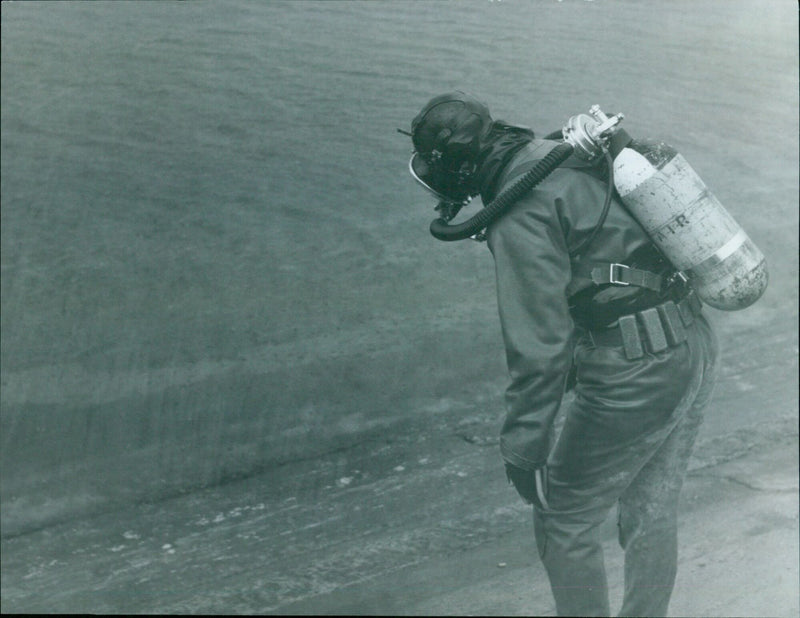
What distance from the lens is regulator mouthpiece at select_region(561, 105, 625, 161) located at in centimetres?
318

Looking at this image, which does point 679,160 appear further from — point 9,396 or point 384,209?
point 9,396

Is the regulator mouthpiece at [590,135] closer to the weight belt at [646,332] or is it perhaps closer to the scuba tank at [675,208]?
the scuba tank at [675,208]

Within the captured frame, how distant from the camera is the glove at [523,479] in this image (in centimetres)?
310

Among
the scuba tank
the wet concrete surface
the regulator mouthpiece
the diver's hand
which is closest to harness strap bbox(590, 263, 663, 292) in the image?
the scuba tank

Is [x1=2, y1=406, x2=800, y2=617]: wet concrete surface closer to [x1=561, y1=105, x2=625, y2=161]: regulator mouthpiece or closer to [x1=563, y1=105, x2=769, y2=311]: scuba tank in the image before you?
[x1=563, y1=105, x2=769, y2=311]: scuba tank

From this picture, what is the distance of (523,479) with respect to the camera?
3129mm

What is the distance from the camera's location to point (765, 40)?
911 cm

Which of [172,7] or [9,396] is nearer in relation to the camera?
[9,396]

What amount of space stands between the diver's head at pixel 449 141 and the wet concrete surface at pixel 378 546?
1746mm

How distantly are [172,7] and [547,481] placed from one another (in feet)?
13.2

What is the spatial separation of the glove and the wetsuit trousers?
3.3 inches

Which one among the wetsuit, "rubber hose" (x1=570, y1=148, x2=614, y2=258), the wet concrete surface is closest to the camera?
the wetsuit

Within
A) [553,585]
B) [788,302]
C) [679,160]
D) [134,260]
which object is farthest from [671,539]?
[788,302]

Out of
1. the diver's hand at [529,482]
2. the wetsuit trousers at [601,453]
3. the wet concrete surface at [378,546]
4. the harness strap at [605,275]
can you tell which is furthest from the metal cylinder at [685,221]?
the wet concrete surface at [378,546]
